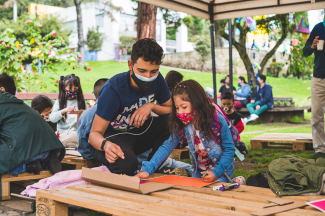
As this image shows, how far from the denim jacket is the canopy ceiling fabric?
103 inches

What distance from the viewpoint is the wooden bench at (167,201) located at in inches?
67.3

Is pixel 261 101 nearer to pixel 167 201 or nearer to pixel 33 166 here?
pixel 33 166

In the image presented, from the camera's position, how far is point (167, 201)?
1.92 meters

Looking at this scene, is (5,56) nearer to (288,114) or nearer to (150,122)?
(150,122)

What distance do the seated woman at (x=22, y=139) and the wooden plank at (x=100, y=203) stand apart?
923 mm

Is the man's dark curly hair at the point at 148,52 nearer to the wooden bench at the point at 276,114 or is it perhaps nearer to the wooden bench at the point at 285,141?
the wooden bench at the point at 285,141

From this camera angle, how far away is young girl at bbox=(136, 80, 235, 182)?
2.54 meters

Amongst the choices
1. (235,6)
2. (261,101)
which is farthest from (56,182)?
(261,101)

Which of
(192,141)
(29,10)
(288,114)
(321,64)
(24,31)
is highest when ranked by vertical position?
(29,10)

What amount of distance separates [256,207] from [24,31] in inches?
1156

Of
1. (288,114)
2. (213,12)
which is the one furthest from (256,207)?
(288,114)

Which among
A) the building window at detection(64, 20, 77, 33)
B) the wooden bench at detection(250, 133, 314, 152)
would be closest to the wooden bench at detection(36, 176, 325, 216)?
the wooden bench at detection(250, 133, 314, 152)

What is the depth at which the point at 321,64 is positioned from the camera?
4.74 metres

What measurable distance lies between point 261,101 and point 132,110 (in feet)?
26.2
